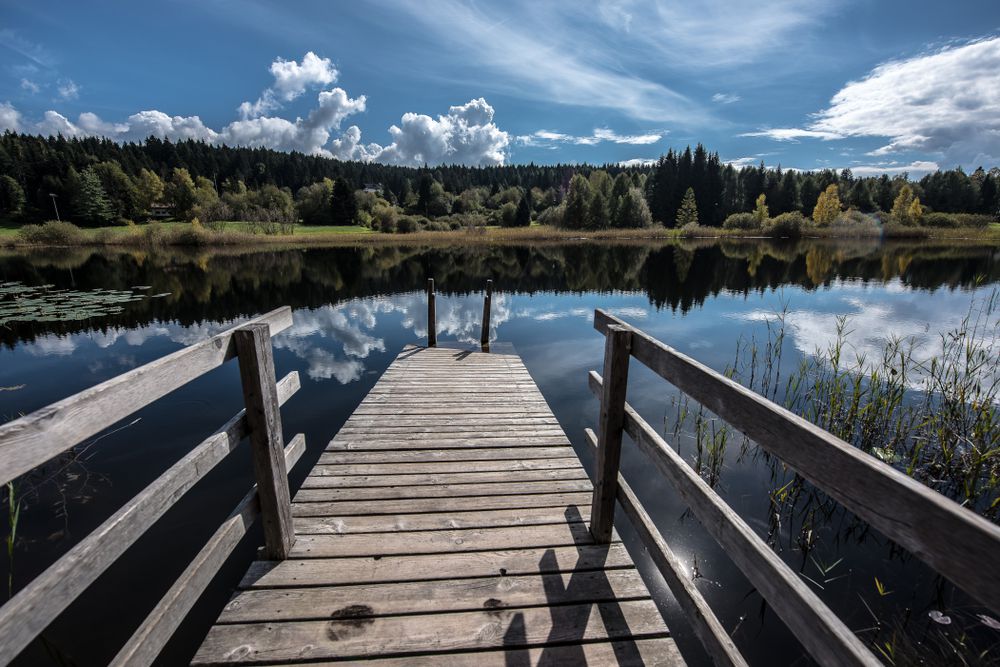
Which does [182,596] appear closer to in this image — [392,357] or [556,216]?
[392,357]

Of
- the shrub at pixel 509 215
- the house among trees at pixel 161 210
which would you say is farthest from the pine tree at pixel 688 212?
the house among trees at pixel 161 210

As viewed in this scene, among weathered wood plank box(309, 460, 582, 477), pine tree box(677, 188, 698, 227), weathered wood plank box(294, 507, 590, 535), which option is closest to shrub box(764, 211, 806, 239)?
pine tree box(677, 188, 698, 227)

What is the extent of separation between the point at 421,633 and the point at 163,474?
4.86ft

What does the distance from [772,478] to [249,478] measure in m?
6.35

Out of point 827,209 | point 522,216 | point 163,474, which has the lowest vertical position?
point 163,474

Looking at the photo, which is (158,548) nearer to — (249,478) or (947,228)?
(249,478)

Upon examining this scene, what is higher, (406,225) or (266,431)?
(406,225)

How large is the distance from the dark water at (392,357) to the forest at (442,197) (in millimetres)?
30565

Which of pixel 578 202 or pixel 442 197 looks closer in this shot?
pixel 578 202

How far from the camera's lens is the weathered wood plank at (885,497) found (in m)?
0.85

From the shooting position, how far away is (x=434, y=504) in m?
3.47

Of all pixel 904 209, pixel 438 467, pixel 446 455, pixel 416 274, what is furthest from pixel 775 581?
pixel 904 209

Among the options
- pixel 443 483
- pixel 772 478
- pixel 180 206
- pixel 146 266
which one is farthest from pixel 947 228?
pixel 180 206

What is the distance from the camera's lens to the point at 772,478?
5230mm
